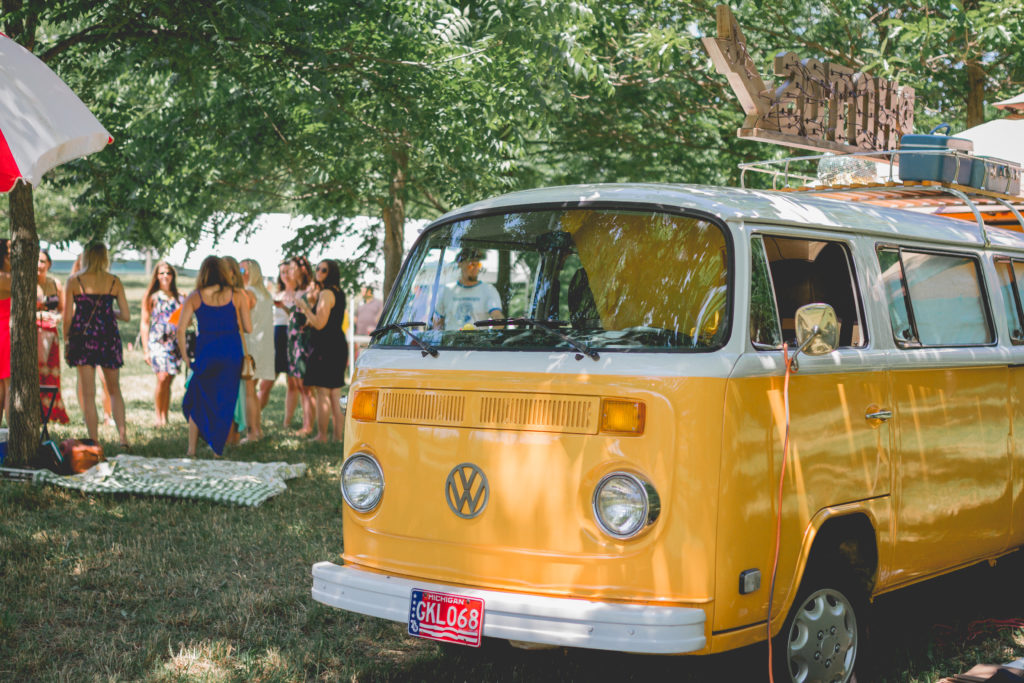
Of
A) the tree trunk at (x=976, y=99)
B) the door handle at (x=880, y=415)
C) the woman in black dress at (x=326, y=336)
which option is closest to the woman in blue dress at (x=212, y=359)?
the woman in black dress at (x=326, y=336)

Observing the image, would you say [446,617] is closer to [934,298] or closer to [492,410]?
[492,410]

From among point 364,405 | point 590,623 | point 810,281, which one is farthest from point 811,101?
point 590,623

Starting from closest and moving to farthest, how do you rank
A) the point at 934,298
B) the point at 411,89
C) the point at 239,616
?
the point at 934,298 < the point at 239,616 < the point at 411,89

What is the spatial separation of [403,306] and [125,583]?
277 centimetres

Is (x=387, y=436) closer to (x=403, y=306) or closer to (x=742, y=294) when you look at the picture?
(x=403, y=306)

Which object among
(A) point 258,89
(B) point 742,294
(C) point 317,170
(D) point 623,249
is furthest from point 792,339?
(C) point 317,170

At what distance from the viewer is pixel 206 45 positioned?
29.2ft

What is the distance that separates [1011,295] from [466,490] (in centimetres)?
363

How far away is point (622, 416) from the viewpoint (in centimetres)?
406

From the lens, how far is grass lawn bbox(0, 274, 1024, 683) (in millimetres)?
5066

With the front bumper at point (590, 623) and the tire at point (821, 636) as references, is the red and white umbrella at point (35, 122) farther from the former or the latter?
the tire at point (821, 636)

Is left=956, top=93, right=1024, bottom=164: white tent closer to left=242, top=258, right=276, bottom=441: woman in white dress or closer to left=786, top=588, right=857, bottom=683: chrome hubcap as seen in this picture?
left=786, top=588, right=857, bottom=683: chrome hubcap

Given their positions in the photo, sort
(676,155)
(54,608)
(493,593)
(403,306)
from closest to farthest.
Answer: (493,593), (403,306), (54,608), (676,155)

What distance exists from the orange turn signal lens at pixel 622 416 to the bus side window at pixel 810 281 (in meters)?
0.60
